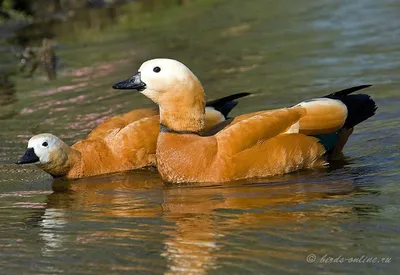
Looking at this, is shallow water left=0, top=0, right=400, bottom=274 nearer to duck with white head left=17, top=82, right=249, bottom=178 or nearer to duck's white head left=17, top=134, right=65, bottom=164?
duck with white head left=17, top=82, right=249, bottom=178

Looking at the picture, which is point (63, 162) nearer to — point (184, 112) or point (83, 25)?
point (184, 112)

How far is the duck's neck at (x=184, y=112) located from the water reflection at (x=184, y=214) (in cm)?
50

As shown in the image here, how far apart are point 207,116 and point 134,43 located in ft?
20.1

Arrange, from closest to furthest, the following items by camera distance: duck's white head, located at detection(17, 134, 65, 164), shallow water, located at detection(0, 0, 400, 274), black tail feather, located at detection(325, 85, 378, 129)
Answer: shallow water, located at detection(0, 0, 400, 274)
black tail feather, located at detection(325, 85, 378, 129)
duck's white head, located at detection(17, 134, 65, 164)

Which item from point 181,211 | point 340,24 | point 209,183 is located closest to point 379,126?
point 209,183

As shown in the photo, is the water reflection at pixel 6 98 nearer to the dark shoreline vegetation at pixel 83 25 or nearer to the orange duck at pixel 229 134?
the dark shoreline vegetation at pixel 83 25

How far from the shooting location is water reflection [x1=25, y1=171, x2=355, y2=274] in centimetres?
622

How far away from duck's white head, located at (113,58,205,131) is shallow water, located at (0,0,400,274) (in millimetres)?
554

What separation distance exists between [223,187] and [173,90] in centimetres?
88

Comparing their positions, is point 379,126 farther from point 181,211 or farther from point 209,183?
point 181,211

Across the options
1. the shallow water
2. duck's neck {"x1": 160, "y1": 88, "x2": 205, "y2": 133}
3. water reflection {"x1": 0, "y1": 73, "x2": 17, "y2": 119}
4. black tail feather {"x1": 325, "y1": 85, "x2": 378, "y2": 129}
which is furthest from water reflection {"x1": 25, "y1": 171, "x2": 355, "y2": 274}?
water reflection {"x1": 0, "y1": 73, "x2": 17, "y2": 119}

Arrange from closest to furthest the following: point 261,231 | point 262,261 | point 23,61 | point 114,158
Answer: point 262,261 → point 261,231 → point 114,158 → point 23,61

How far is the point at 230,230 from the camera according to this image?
6496mm

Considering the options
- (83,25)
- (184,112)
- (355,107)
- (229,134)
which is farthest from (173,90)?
(83,25)
